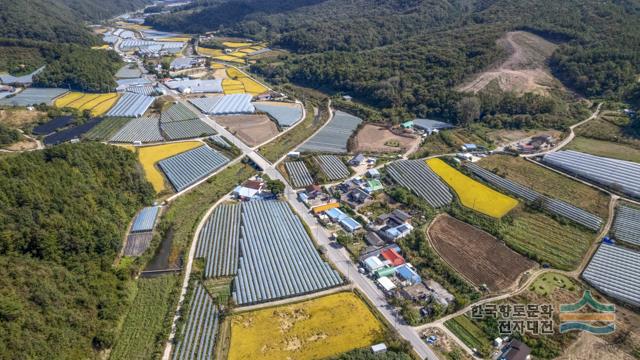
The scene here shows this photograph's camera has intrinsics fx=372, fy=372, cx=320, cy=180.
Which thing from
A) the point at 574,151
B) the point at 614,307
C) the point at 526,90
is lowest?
the point at 614,307

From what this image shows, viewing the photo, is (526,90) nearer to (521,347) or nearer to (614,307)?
(614,307)

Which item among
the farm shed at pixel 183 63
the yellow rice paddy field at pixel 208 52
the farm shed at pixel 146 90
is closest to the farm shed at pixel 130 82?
the farm shed at pixel 146 90

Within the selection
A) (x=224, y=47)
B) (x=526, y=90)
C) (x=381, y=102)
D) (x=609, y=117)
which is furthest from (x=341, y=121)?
(x=224, y=47)

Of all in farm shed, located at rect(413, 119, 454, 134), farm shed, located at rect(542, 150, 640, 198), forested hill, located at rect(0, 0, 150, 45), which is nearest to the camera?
farm shed, located at rect(542, 150, 640, 198)

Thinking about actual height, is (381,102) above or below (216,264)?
above

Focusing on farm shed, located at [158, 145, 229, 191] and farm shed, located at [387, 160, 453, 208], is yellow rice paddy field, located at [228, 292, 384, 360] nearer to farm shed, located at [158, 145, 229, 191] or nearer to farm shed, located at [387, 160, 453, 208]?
farm shed, located at [387, 160, 453, 208]

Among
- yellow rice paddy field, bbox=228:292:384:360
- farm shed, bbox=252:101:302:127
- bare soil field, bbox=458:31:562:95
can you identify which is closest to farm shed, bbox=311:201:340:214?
yellow rice paddy field, bbox=228:292:384:360

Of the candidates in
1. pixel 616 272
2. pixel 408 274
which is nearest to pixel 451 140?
pixel 616 272
